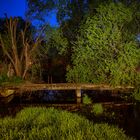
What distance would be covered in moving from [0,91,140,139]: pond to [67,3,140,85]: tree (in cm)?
129

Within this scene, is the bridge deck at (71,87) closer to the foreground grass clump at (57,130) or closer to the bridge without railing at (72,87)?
the bridge without railing at (72,87)

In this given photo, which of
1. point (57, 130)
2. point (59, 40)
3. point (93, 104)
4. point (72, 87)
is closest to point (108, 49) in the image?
point (72, 87)

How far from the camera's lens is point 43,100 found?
60.6ft

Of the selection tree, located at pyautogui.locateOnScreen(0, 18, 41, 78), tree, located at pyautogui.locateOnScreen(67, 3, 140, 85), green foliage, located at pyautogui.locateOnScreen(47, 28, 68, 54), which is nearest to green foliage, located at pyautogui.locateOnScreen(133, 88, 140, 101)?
tree, located at pyautogui.locateOnScreen(67, 3, 140, 85)

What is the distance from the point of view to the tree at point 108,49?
1697 cm

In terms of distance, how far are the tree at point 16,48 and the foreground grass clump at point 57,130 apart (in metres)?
12.7

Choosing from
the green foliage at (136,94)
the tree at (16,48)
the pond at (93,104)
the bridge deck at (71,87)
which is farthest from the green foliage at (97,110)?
the tree at (16,48)

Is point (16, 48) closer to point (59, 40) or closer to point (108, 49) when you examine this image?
point (59, 40)

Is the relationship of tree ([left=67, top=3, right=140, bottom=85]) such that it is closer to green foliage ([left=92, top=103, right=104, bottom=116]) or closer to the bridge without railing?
the bridge without railing

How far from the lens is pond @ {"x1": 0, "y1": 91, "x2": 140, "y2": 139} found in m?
11.9

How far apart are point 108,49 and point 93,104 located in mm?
3663

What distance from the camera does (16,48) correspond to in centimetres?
2317

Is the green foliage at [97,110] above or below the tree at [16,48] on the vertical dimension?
below

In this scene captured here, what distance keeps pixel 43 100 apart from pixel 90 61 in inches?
138
